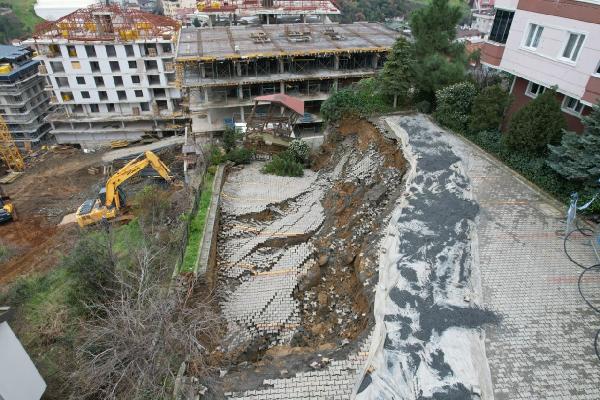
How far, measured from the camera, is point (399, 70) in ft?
68.8

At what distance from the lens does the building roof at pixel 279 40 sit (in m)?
30.2

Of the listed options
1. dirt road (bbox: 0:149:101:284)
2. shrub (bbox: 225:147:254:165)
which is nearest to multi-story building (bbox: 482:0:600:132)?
shrub (bbox: 225:147:254:165)

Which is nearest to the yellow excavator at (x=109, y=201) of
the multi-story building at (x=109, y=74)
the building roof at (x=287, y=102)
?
the building roof at (x=287, y=102)

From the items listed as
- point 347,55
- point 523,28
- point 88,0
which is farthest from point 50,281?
point 88,0

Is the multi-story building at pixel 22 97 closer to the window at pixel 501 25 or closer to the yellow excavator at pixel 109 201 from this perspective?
the yellow excavator at pixel 109 201

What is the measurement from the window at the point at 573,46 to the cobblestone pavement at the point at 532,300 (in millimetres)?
5163

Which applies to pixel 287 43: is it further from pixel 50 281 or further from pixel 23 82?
pixel 23 82

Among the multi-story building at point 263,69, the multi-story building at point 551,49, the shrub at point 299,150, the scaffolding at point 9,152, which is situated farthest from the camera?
the scaffolding at point 9,152

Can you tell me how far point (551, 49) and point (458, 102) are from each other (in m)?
4.42

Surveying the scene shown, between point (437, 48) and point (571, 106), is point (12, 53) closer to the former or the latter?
point (437, 48)

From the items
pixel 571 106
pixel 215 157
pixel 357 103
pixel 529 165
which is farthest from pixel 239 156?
pixel 571 106

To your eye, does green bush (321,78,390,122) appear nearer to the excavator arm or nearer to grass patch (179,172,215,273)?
grass patch (179,172,215,273)

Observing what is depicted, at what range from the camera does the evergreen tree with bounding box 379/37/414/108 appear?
20.7 metres

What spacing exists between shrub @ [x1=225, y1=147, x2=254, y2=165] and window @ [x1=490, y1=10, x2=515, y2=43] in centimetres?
1450
